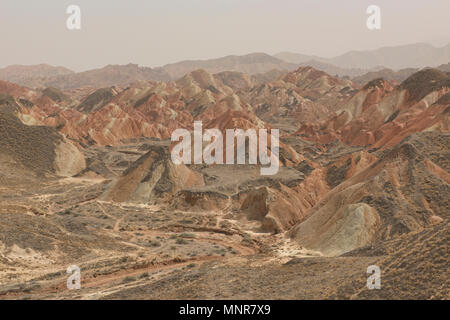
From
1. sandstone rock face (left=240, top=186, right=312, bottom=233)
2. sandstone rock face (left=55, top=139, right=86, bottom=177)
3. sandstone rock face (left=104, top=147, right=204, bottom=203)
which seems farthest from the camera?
sandstone rock face (left=55, top=139, right=86, bottom=177)

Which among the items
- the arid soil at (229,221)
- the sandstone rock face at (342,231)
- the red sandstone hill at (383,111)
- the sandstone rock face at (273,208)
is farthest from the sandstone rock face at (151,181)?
the red sandstone hill at (383,111)

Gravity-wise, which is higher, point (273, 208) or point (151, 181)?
point (151, 181)

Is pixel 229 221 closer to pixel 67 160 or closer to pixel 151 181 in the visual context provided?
pixel 151 181

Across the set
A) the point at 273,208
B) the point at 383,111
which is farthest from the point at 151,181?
the point at 383,111

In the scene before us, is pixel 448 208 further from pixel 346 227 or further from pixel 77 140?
pixel 77 140

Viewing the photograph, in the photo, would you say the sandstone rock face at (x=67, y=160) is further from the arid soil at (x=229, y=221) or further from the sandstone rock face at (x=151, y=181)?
the sandstone rock face at (x=151, y=181)

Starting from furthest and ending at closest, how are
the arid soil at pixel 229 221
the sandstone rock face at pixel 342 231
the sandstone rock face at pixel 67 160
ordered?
the sandstone rock face at pixel 67 160
the sandstone rock face at pixel 342 231
the arid soil at pixel 229 221

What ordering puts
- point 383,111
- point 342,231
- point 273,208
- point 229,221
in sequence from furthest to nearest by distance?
1. point 383,111
2. point 229,221
3. point 273,208
4. point 342,231

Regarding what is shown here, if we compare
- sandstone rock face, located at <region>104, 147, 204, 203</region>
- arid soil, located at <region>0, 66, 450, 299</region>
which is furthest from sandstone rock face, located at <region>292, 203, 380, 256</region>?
sandstone rock face, located at <region>104, 147, 204, 203</region>

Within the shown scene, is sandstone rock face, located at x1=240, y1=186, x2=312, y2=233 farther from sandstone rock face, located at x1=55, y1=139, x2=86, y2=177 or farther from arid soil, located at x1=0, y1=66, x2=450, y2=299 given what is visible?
sandstone rock face, located at x1=55, y1=139, x2=86, y2=177

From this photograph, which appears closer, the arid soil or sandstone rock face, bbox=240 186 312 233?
the arid soil

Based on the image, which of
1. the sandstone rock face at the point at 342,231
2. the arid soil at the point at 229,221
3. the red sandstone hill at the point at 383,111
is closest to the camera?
the arid soil at the point at 229,221
